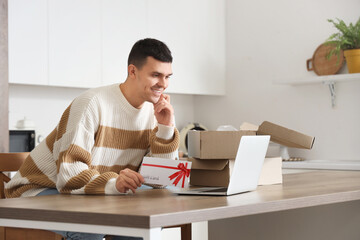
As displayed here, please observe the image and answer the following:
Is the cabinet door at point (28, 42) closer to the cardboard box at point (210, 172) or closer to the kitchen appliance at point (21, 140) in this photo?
the kitchen appliance at point (21, 140)

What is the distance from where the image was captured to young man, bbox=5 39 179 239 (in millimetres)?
1924

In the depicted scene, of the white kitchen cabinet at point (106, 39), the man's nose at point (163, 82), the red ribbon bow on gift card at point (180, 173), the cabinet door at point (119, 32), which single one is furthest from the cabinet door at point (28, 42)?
the red ribbon bow on gift card at point (180, 173)

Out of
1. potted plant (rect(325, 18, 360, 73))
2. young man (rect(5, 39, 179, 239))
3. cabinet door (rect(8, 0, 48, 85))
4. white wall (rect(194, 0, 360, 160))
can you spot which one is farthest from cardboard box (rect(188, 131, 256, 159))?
white wall (rect(194, 0, 360, 160))

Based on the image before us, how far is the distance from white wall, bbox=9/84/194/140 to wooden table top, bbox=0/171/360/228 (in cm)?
238

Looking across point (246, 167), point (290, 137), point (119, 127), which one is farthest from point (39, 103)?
point (246, 167)

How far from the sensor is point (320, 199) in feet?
5.04

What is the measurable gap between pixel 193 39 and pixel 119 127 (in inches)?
112

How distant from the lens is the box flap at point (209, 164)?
71.5 inches

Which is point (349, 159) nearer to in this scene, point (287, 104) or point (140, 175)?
point (287, 104)

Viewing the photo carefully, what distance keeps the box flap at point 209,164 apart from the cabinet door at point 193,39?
265 centimetres

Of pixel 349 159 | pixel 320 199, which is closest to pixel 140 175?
pixel 320 199

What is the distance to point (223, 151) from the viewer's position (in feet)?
5.88

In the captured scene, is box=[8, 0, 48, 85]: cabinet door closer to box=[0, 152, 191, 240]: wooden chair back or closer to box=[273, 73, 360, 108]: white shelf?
box=[0, 152, 191, 240]: wooden chair back

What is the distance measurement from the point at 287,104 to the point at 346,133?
556mm
